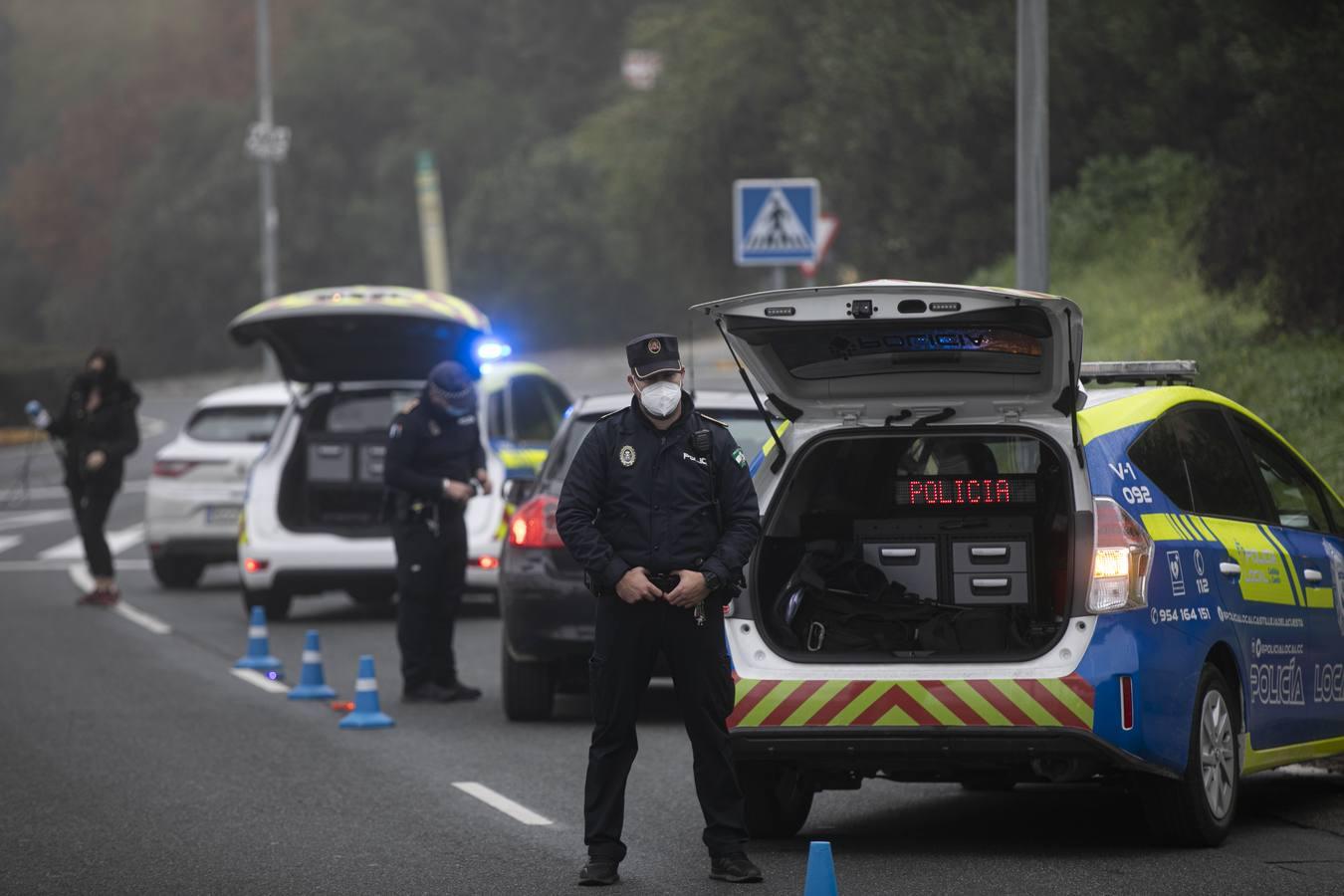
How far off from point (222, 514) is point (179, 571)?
1.22 m

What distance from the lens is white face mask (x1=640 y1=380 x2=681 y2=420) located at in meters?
7.50

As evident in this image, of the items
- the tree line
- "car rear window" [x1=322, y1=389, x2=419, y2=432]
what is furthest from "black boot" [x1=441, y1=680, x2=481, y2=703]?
the tree line

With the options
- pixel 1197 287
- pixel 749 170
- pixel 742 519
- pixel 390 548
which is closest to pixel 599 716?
pixel 742 519

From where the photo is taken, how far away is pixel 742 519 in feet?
24.7

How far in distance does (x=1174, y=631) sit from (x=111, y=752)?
17.6 ft

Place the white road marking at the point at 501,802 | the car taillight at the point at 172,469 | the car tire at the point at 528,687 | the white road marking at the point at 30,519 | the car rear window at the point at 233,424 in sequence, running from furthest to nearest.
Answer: the white road marking at the point at 30,519, the car rear window at the point at 233,424, the car taillight at the point at 172,469, the car tire at the point at 528,687, the white road marking at the point at 501,802

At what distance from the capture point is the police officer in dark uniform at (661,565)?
7.49m

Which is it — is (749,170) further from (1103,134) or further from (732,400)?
(732,400)

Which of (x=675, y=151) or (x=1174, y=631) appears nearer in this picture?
(x=1174, y=631)

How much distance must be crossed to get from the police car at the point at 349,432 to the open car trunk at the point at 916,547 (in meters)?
7.15

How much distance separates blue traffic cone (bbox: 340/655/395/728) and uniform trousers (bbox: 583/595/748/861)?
4.40 metres

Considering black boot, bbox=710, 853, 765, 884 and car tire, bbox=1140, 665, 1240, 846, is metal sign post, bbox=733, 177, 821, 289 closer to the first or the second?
car tire, bbox=1140, 665, 1240, 846

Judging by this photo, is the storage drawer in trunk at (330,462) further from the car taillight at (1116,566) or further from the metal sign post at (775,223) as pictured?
the car taillight at (1116,566)

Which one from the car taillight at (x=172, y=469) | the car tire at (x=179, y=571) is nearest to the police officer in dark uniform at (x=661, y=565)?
the car taillight at (x=172, y=469)
